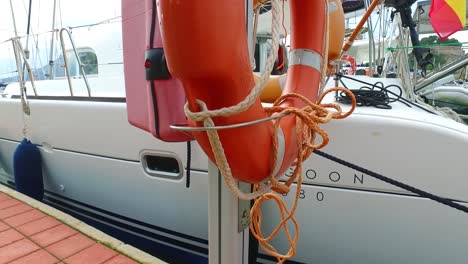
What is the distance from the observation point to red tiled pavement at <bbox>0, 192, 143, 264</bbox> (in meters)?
1.66

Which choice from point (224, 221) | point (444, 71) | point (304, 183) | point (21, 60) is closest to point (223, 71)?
point (224, 221)

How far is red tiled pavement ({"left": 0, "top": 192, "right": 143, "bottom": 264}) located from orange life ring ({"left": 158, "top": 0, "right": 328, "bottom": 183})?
44.0 inches

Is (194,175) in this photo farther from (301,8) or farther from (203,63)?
(203,63)

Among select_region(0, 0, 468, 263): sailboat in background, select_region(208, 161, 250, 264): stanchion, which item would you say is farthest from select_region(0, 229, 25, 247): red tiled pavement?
select_region(208, 161, 250, 264): stanchion

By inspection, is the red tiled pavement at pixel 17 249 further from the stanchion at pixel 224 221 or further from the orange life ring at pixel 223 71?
the orange life ring at pixel 223 71

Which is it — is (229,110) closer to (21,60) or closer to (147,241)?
(147,241)

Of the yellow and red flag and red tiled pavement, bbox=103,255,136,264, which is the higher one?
the yellow and red flag

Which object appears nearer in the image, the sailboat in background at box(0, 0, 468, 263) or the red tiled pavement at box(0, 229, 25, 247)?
the sailboat in background at box(0, 0, 468, 263)

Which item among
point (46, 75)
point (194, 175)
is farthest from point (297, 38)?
point (46, 75)

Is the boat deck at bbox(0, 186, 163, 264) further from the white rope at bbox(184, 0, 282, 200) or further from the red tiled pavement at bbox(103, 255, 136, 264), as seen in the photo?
the white rope at bbox(184, 0, 282, 200)

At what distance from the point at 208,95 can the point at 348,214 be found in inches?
38.6

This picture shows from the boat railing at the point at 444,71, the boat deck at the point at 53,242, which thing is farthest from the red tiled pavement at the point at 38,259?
the boat railing at the point at 444,71

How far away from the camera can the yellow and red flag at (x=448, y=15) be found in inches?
81.3

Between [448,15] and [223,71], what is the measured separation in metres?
2.04
